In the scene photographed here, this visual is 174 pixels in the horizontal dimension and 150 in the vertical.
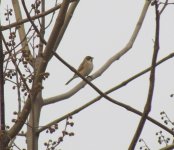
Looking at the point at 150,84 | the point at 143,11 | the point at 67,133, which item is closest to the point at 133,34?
the point at 143,11

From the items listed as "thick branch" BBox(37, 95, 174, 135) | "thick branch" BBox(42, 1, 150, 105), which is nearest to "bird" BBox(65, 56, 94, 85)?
"thick branch" BBox(42, 1, 150, 105)

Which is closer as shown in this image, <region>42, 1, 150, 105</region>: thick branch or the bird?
<region>42, 1, 150, 105</region>: thick branch

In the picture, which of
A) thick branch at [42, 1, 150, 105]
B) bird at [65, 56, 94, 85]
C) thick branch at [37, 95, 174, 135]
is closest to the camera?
thick branch at [37, 95, 174, 135]

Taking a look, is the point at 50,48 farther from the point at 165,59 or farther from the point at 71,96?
the point at 71,96

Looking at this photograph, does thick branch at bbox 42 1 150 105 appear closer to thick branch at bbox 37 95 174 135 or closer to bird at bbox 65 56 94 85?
thick branch at bbox 37 95 174 135

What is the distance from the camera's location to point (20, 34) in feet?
13.2

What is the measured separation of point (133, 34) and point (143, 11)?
24 centimetres

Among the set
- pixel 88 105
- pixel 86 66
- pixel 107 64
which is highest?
pixel 86 66

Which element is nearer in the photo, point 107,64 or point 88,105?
point 88,105

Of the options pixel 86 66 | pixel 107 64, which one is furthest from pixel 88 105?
pixel 86 66

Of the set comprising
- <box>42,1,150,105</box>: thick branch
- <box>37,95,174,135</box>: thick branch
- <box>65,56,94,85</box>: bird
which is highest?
<box>65,56,94,85</box>: bird

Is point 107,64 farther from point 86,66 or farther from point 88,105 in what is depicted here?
point 86,66

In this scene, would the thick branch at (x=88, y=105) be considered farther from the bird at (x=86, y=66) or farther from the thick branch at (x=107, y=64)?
the bird at (x=86, y=66)

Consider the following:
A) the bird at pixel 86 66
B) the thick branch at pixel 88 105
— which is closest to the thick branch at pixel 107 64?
the thick branch at pixel 88 105
